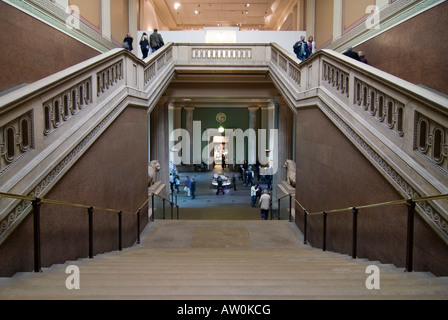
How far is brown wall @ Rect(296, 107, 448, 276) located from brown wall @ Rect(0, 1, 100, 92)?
Result: 17.6 ft

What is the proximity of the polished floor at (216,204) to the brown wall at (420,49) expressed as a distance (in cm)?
741

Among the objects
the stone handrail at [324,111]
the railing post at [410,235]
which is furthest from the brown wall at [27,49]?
the railing post at [410,235]

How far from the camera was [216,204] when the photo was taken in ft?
54.4

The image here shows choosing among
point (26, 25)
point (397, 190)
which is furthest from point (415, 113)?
point (26, 25)

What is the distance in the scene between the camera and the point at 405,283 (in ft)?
9.96

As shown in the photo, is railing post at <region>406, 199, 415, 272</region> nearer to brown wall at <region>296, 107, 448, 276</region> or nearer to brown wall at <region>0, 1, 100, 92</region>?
brown wall at <region>296, 107, 448, 276</region>

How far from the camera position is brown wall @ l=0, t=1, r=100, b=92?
6367 mm

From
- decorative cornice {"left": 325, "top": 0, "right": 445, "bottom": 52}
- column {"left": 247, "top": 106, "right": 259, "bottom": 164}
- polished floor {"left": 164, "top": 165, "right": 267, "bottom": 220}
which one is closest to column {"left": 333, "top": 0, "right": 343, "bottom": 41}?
decorative cornice {"left": 325, "top": 0, "right": 445, "bottom": 52}

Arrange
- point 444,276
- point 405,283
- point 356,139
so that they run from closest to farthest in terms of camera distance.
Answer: point 405,283, point 444,276, point 356,139

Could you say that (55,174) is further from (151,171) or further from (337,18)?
(337,18)

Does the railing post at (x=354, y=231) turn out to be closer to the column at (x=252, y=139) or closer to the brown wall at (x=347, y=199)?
the brown wall at (x=347, y=199)

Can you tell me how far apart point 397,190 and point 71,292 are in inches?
130
